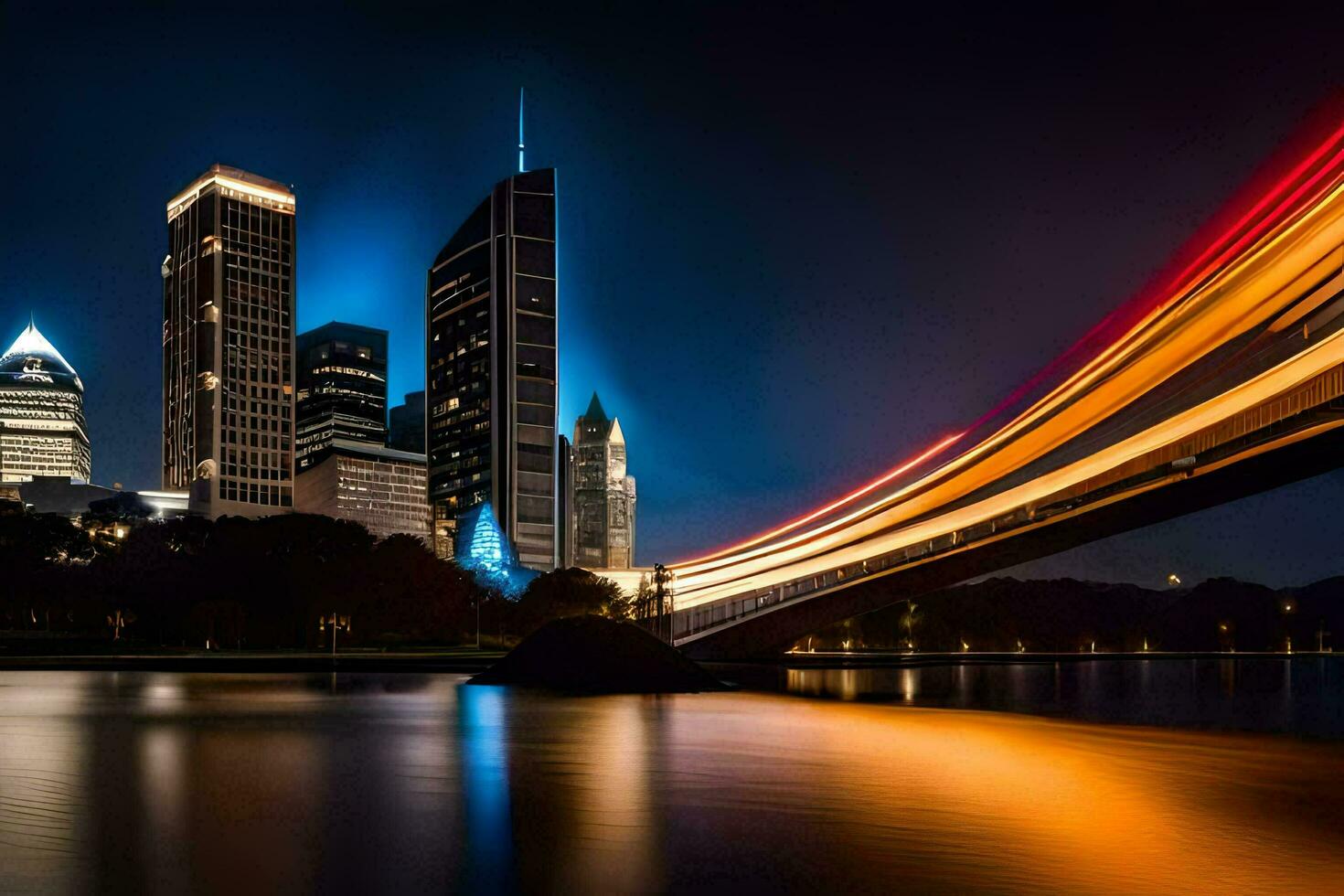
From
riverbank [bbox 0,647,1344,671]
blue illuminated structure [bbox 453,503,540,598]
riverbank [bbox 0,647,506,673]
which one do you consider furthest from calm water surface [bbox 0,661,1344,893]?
blue illuminated structure [bbox 453,503,540,598]

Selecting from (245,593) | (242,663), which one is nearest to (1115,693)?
(242,663)

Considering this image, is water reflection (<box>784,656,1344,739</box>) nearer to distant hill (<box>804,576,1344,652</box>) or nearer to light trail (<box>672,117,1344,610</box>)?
light trail (<box>672,117,1344,610</box>)

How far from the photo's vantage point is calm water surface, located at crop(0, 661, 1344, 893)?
10.7 metres

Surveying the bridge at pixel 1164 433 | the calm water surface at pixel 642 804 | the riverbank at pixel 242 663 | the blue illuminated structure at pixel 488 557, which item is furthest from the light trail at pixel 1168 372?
the blue illuminated structure at pixel 488 557

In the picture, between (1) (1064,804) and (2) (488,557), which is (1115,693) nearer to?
(1) (1064,804)

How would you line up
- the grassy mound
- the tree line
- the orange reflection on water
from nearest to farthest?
the orange reflection on water → the grassy mound → the tree line

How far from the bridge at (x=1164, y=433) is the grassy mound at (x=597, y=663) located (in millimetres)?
15239

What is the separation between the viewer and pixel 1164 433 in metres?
40.3

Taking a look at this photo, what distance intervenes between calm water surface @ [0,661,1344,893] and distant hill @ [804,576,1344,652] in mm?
100542

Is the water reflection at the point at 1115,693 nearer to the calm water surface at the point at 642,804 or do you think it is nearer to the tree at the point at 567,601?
the calm water surface at the point at 642,804

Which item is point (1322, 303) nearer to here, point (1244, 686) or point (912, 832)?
point (912, 832)

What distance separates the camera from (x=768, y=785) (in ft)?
55.4

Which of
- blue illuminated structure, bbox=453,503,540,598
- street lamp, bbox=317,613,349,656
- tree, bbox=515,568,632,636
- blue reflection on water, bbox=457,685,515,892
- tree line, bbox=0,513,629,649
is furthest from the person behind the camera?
blue illuminated structure, bbox=453,503,540,598

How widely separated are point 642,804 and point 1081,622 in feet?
474
